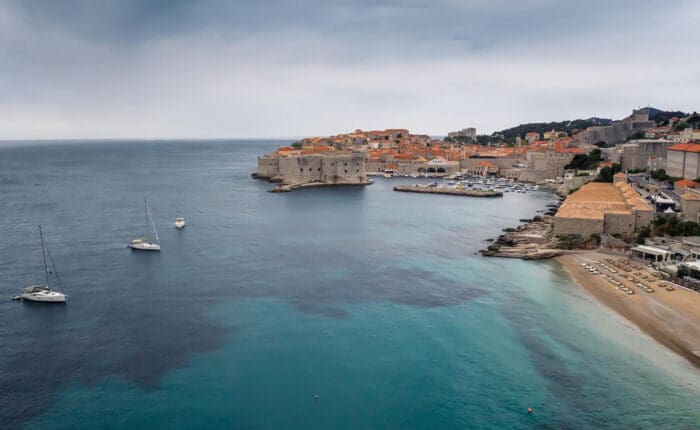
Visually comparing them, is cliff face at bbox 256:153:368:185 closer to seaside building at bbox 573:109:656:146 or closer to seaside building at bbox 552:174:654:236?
seaside building at bbox 552:174:654:236

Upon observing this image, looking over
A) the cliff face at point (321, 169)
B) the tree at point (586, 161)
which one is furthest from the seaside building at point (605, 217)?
the cliff face at point (321, 169)

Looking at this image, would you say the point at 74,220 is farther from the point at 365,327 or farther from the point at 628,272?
the point at 628,272

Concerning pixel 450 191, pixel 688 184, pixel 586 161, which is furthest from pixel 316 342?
pixel 586 161

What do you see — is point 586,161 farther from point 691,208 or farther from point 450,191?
point 691,208

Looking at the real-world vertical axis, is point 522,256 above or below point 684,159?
below

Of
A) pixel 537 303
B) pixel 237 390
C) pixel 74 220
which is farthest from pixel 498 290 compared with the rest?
pixel 74 220

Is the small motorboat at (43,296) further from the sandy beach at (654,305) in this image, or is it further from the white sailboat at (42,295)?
the sandy beach at (654,305)

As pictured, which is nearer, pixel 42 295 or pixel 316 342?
pixel 316 342
